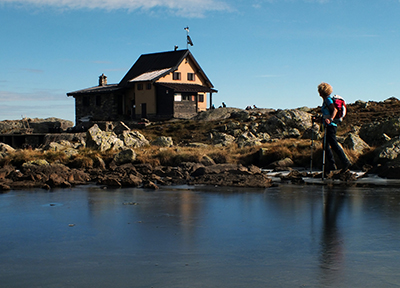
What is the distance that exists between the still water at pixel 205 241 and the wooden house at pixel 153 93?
39.6 m

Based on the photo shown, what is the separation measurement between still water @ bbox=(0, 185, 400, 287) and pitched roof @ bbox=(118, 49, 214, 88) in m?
40.6

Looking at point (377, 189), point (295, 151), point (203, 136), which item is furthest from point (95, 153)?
point (203, 136)

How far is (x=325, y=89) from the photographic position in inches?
468

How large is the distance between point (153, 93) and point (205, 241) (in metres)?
44.8

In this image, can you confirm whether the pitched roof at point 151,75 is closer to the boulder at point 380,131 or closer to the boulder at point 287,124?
the boulder at point 287,124

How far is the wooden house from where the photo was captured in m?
50.8

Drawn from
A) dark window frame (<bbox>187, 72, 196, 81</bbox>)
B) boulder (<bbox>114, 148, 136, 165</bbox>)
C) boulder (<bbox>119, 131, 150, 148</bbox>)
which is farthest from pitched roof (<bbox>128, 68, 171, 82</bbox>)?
boulder (<bbox>114, 148, 136, 165</bbox>)

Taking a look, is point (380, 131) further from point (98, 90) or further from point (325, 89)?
point (98, 90)

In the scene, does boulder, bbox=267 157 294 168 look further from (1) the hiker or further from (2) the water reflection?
(2) the water reflection

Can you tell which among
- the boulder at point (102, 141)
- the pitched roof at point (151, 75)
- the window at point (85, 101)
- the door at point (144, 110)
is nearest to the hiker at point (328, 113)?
the boulder at point (102, 141)

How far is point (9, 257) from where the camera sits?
6277mm

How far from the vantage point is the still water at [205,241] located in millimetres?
5301

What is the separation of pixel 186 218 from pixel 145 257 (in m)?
2.70

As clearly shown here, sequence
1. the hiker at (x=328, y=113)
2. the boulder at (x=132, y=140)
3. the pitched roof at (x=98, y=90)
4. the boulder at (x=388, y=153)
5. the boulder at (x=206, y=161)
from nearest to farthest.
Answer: the hiker at (x=328, y=113)
the boulder at (x=388, y=153)
the boulder at (x=206, y=161)
the boulder at (x=132, y=140)
the pitched roof at (x=98, y=90)
